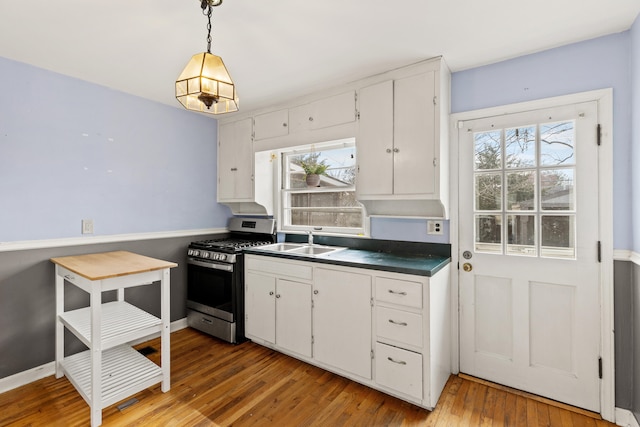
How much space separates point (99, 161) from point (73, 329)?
1409mm

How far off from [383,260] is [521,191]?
A: 1092mm

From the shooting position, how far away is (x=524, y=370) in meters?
2.20

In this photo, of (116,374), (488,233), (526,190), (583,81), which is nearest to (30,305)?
(116,374)

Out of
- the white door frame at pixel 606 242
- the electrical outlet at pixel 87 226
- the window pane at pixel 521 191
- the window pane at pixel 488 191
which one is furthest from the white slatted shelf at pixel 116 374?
the white door frame at pixel 606 242

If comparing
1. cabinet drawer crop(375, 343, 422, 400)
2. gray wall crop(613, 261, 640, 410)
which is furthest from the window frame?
gray wall crop(613, 261, 640, 410)

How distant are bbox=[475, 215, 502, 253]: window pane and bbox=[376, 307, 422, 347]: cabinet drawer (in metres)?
0.80

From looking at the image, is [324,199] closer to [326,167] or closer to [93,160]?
[326,167]

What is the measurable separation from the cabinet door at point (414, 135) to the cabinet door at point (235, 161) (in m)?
1.66

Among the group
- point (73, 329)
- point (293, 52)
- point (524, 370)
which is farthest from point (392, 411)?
point (293, 52)

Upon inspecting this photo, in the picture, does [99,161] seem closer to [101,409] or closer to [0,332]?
[0,332]

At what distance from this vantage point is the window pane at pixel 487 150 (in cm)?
231

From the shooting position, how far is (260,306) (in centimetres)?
287

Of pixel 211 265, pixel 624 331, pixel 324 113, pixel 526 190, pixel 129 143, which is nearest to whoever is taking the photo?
pixel 624 331

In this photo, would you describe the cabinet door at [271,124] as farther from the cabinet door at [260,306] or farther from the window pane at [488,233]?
the window pane at [488,233]
